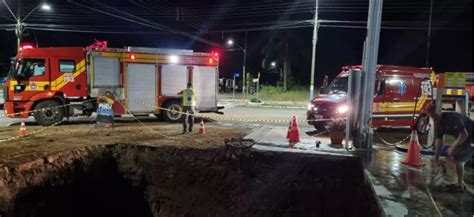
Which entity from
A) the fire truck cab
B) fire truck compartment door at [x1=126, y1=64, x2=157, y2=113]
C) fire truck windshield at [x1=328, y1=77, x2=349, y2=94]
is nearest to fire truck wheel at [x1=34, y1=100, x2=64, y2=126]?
fire truck compartment door at [x1=126, y1=64, x2=157, y2=113]

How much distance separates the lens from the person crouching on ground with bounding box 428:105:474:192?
20.8ft

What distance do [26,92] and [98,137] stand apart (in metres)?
4.25

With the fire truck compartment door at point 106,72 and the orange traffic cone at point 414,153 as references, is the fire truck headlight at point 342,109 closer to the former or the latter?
the orange traffic cone at point 414,153

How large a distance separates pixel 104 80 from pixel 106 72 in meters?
0.31

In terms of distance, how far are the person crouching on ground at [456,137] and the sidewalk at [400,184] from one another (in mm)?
422

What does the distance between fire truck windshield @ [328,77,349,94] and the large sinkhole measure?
4828mm

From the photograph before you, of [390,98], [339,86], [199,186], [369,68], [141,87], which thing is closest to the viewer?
[199,186]

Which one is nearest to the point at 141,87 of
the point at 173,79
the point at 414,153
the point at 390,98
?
the point at 173,79

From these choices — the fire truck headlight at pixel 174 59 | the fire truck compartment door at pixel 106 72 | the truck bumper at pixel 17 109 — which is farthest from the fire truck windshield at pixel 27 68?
the fire truck headlight at pixel 174 59

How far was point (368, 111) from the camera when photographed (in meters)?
10.3

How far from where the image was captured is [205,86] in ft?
56.9

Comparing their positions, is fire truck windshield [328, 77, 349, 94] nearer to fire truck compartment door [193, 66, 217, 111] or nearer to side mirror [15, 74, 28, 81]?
fire truck compartment door [193, 66, 217, 111]

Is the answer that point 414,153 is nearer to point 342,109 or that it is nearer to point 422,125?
point 342,109

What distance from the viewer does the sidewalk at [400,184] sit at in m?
5.72
